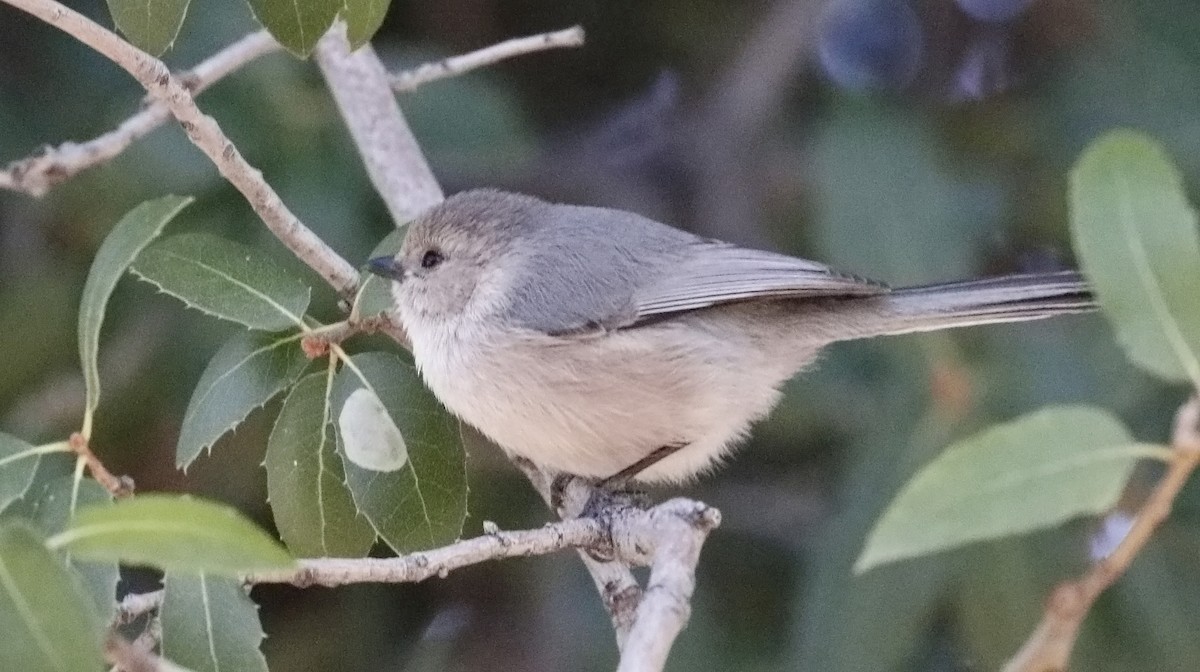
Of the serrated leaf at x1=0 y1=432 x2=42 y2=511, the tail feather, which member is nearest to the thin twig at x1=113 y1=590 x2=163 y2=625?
the serrated leaf at x1=0 y1=432 x2=42 y2=511

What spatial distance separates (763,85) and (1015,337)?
84 centimetres

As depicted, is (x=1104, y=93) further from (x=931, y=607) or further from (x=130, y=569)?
(x=130, y=569)

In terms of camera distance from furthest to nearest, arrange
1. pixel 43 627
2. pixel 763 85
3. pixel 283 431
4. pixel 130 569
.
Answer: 1. pixel 763 85
2. pixel 130 569
3. pixel 283 431
4. pixel 43 627

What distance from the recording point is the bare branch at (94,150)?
1.97 metres

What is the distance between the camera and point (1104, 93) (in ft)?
8.74

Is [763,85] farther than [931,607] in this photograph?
Yes

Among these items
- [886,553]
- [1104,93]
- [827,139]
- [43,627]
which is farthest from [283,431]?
[1104,93]

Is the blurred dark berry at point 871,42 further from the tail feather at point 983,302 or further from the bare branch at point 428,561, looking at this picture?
the bare branch at point 428,561

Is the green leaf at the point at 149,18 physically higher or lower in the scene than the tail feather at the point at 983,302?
higher

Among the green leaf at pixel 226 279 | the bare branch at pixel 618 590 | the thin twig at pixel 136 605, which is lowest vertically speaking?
the bare branch at pixel 618 590

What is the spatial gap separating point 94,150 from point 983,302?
1.46 metres

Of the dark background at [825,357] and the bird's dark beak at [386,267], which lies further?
the dark background at [825,357]

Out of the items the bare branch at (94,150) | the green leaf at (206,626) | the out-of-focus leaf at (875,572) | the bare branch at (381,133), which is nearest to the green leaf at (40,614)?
the green leaf at (206,626)

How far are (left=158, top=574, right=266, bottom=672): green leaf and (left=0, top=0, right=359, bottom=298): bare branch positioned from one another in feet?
1.62
